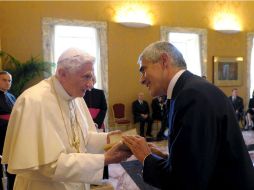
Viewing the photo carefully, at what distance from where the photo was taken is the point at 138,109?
26.8 feet

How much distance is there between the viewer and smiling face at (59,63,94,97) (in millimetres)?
1737

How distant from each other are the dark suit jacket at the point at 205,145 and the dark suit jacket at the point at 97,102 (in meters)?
3.50

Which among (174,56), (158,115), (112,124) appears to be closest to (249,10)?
(158,115)

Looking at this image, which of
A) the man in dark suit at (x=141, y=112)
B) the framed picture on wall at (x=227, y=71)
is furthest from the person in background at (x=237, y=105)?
the man in dark suit at (x=141, y=112)

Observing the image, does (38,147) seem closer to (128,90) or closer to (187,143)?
(187,143)

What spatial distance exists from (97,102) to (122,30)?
13.5 feet

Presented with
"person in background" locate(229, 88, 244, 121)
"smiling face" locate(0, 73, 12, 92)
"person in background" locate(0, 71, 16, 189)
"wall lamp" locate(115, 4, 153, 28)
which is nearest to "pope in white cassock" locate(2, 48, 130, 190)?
"person in background" locate(0, 71, 16, 189)

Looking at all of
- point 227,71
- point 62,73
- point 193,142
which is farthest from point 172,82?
point 227,71

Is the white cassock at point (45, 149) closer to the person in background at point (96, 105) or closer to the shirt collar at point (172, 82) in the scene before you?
the shirt collar at point (172, 82)

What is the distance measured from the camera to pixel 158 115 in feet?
26.9

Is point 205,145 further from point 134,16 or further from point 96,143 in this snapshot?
point 134,16

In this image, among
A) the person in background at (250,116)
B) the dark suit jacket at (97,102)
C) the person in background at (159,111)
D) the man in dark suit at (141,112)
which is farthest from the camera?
the person in background at (250,116)

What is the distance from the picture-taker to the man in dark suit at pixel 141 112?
26.8ft

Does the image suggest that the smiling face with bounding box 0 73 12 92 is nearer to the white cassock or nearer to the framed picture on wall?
the white cassock
